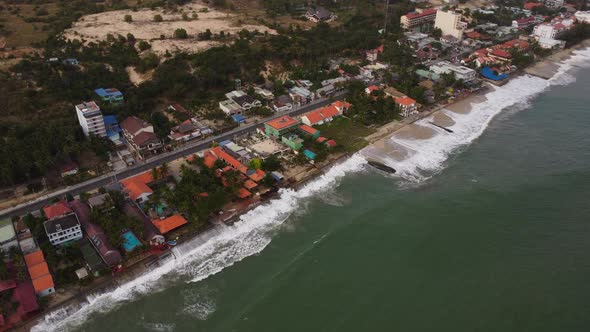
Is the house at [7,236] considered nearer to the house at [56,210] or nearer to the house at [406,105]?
the house at [56,210]

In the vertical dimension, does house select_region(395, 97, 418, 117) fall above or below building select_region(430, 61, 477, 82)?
below

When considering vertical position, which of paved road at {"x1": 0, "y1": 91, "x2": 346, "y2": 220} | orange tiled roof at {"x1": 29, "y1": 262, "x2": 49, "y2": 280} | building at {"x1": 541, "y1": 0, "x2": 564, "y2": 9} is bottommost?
orange tiled roof at {"x1": 29, "y1": 262, "x2": 49, "y2": 280}

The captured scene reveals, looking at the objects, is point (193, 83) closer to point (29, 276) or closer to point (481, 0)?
point (29, 276)

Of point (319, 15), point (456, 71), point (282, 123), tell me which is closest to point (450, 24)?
point (456, 71)

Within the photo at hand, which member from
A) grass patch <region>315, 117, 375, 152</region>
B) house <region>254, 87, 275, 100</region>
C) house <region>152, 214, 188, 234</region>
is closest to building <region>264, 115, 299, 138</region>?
grass patch <region>315, 117, 375, 152</region>

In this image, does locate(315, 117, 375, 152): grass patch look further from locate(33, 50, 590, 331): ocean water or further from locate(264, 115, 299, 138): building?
locate(264, 115, 299, 138): building
